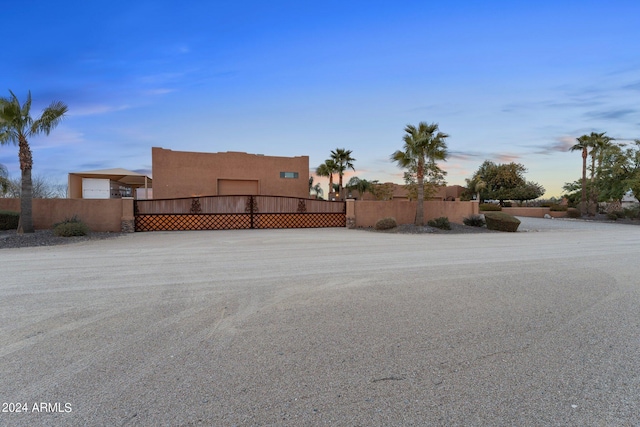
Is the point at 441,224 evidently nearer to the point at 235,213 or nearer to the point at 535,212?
the point at 235,213

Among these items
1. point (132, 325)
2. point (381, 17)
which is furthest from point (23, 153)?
point (381, 17)

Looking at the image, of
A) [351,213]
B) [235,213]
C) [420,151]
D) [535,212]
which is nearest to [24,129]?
[235,213]

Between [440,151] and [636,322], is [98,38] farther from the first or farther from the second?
[636,322]

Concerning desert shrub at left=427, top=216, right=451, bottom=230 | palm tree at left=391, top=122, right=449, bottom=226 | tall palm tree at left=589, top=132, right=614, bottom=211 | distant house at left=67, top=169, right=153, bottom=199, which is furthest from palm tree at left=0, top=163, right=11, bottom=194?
tall palm tree at left=589, top=132, right=614, bottom=211

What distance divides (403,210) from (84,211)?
19.1m

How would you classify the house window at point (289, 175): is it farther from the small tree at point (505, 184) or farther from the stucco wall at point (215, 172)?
the small tree at point (505, 184)

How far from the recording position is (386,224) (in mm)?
21609

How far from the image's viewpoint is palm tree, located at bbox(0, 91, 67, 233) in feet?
49.6

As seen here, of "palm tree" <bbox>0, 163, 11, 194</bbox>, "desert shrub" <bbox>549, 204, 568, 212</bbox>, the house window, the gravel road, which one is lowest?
the gravel road

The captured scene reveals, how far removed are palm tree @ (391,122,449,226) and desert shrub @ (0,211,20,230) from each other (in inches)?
813

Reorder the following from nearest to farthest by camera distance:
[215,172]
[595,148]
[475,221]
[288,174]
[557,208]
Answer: [475,221], [215,172], [288,174], [595,148], [557,208]

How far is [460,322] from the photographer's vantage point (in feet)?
15.5

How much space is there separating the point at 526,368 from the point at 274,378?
2.46m

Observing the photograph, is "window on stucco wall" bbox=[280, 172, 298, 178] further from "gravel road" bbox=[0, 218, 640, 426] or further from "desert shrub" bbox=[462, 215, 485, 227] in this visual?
"gravel road" bbox=[0, 218, 640, 426]
